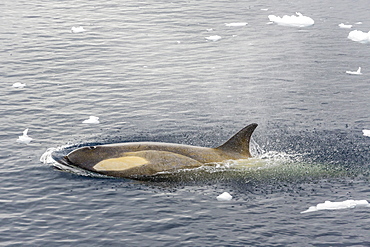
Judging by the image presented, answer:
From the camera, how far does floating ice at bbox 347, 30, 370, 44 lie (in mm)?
36562

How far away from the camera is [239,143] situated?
19.7m

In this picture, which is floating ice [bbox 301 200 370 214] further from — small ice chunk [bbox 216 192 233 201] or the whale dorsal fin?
the whale dorsal fin

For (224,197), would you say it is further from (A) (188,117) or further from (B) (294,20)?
(B) (294,20)

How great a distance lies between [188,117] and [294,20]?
18.9 m

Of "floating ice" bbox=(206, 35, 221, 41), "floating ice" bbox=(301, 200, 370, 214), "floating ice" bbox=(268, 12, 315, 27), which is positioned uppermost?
"floating ice" bbox=(268, 12, 315, 27)

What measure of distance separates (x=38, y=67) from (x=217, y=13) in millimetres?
16869

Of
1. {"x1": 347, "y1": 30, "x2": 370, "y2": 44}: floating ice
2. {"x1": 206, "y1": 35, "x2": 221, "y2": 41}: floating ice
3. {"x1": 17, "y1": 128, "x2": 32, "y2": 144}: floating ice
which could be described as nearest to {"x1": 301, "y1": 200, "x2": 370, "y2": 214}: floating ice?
{"x1": 17, "y1": 128, "x2": 32, "y2": 144}: floating ice

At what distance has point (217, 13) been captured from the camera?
4506 centimetres

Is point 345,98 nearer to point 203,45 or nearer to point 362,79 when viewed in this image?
point 362,79

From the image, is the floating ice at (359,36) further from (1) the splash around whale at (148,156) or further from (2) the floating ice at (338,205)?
(2) the floating ice at (338,205)

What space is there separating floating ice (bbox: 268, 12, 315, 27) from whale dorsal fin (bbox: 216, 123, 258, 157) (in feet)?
74.2

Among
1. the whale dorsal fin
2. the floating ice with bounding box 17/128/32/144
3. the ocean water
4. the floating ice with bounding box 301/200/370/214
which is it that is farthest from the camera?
the floating ice with bounding box 17/128/32/144

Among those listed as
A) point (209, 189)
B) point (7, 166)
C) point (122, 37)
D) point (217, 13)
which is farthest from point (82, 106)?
point (217, 13)

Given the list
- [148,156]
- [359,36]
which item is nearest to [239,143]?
[148,156]
